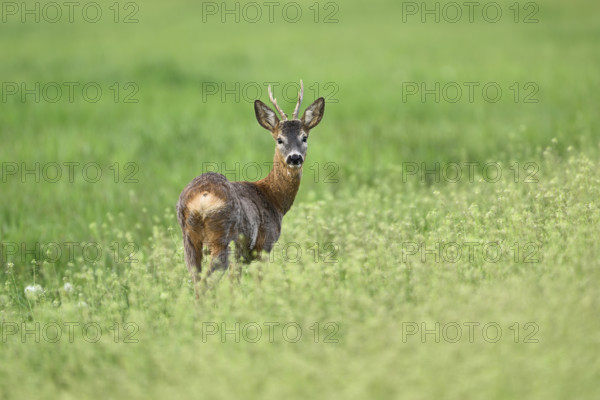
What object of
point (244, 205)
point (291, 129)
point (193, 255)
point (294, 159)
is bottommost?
point (193, 255)

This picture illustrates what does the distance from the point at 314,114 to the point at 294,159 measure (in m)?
0.76

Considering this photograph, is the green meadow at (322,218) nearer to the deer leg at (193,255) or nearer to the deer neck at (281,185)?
the deer leg at (193,255)

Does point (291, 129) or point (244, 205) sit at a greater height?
point (291, 129)

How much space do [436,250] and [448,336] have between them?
1831 millimetres

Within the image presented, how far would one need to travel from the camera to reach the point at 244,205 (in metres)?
5.79

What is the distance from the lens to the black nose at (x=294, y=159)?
6.19 m

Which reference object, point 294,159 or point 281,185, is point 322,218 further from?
point 294,159

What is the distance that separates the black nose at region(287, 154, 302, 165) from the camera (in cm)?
619

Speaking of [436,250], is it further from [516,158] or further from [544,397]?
[516,158]

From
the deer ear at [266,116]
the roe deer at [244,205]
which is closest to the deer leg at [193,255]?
the roe deer at [244,205]

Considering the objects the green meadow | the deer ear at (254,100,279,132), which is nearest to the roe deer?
the deer ear at (254,100,279,132)

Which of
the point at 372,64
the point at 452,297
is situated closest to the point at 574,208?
the point at 452,297

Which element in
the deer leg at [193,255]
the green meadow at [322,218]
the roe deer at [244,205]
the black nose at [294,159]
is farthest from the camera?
the black nose at [294,159]

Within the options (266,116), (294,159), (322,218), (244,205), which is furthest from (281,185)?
(322,218)
